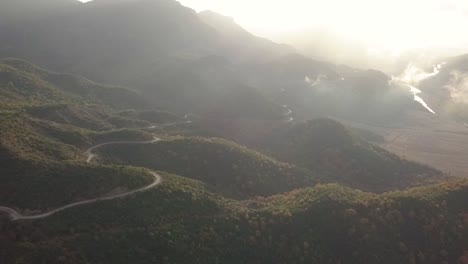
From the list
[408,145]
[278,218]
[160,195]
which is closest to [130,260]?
[160,195]

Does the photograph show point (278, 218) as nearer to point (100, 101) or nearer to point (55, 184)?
point (55, 184)

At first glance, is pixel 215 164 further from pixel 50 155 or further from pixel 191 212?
pixel 50 155

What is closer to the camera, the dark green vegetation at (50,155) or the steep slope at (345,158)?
the dark green vegetation at (50,155)

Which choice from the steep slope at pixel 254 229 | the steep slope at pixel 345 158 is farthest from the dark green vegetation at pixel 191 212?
the steep slope at pixel 345 158

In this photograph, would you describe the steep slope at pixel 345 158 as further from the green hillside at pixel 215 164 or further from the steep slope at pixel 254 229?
the steep slope at pixel 254 229

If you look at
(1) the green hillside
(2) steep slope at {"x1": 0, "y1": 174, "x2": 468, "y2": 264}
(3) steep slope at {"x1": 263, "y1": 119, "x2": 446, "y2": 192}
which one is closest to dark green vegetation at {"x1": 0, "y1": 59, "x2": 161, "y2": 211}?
(2) steep slope at {"x1": 0, "y1": 174, "x2": 468, "y2": 264}

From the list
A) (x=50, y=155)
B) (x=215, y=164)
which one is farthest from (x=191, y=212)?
(x=215, y=164)

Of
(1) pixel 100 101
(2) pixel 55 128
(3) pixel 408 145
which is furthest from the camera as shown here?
(3) pixel 408 145

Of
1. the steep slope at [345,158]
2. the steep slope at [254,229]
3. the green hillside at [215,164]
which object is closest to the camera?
the steep slope at [254,229]

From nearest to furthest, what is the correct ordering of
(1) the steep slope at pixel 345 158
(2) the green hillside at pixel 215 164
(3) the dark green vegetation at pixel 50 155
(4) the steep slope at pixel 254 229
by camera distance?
(4) the steep slope at pixel 254 229 → (3) the dark green vegetation at pixel 50 155 → (2) the green hillside at pixel 215 164 → (1) the steep slope at pixel 345 158
